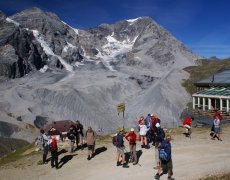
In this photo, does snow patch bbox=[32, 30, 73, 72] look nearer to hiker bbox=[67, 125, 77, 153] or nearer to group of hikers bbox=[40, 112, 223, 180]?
hiker bbox=[67, 125, 77, 153]

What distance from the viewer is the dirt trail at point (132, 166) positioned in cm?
1585

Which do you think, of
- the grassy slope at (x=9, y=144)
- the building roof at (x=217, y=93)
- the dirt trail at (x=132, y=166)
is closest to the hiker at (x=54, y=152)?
the dirt trail at (x=132, y=166)

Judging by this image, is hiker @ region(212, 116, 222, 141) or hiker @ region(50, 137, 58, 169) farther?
hiker @ region(212, 116, 222, 141)

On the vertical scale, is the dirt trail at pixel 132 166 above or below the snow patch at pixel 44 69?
below

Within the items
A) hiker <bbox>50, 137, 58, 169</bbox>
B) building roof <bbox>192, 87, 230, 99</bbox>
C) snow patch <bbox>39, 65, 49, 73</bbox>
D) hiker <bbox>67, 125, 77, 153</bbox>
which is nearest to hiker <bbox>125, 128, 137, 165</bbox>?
hiker <bbox>50, 137, 58, 169</bbox>

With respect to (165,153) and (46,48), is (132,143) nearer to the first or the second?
(165,153)

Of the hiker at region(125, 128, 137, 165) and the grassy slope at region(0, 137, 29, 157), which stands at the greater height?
the hiker at region(125, 128, 137, 165)

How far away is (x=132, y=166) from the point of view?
1723 cm

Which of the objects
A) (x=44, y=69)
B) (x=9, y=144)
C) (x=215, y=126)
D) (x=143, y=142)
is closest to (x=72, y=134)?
(x=143, y=142)

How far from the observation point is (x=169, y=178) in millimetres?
14242

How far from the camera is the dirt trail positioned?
15.9m

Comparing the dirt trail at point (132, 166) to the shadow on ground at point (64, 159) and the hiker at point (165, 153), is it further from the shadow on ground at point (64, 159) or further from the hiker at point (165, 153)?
the hiker at point (165, 153)

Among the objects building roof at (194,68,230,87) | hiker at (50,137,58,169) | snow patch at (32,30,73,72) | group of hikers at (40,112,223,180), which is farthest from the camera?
snow patch at (32,30,73,72)

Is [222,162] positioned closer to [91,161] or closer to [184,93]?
[91,161]
